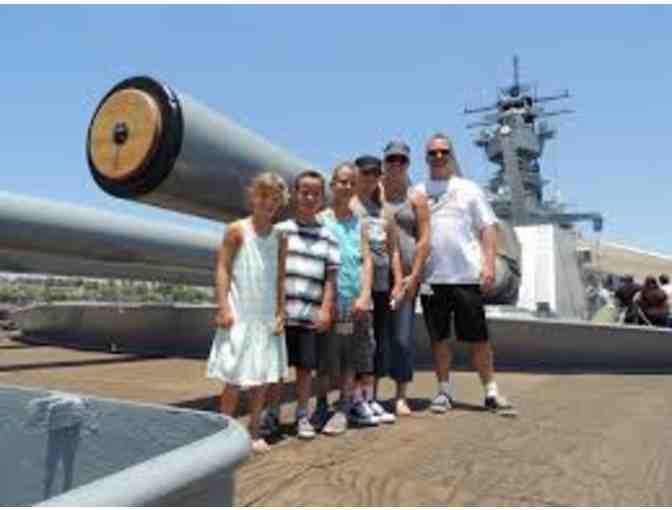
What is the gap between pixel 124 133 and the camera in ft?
12.7

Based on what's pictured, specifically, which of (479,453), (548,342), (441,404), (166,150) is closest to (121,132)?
(166,150)

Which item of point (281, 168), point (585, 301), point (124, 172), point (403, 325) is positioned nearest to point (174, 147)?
point (124, 172)

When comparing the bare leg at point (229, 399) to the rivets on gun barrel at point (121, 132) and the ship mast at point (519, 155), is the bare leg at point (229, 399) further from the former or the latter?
the ship mast at point (519, 155)

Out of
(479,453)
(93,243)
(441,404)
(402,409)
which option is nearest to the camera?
(479,453)

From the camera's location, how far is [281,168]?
4.34m

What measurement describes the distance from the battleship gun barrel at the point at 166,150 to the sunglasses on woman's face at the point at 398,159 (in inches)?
25.7

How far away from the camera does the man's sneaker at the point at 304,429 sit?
334 centimetres

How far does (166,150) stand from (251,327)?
1017 millimetres

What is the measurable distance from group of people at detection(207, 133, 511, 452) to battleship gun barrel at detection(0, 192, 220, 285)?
2143 millimetres

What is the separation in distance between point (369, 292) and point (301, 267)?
396mm

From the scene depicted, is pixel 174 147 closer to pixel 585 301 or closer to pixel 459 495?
pixel 459 495

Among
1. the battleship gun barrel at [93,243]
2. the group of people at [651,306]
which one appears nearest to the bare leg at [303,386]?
the battleship gun barrel at [93,243]

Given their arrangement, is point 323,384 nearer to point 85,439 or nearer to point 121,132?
point 121,132

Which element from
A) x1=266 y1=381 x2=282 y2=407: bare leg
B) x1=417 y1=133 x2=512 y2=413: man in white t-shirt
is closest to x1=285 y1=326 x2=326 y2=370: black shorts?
x1=266 y1=381 x2=282 y2=407: bare leg
